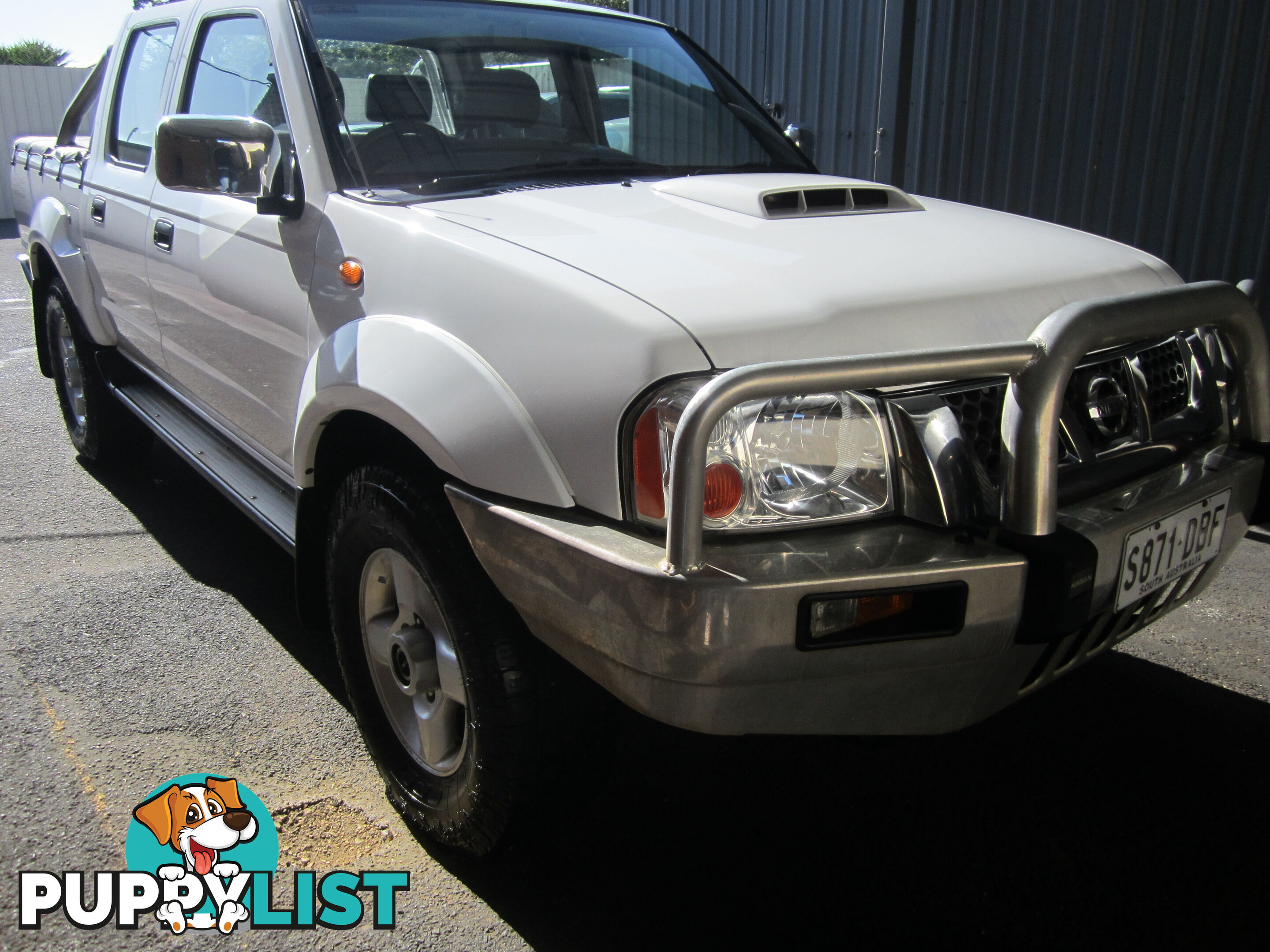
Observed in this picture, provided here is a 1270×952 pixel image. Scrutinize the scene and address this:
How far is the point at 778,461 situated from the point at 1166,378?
3.42 feet

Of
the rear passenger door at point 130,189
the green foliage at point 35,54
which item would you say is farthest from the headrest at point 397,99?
the green foliage at point 35,54

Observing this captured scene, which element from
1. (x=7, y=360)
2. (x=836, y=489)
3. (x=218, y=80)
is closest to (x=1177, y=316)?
(x=836, y=489)

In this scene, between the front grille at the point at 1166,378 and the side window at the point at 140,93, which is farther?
the side window at the point at 140,93

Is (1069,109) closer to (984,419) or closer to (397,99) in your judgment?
(397,99)

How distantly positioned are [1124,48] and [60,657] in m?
5.35

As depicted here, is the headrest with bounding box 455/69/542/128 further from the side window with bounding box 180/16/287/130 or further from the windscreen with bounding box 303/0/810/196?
the side window with bounding box 180/16/287/130

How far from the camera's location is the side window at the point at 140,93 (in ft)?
11.3

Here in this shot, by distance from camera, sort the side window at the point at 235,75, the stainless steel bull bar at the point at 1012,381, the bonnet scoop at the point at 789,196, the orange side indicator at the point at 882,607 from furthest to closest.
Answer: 1. the side window at the point at 235,75
2. the bonnet scoop at the point at 789,196
3. the orange side indicator at the point at 882,607
4. the stainless steel bull bar at the point at 1012,381

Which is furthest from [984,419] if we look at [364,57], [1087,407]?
[364,57]

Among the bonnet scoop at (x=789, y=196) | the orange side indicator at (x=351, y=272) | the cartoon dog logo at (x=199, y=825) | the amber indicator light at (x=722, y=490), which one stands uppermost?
the bonnet scoop at (x=789, y=196)

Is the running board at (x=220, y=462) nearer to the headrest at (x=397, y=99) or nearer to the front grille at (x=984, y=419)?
the headrest at (x=397, y=99)

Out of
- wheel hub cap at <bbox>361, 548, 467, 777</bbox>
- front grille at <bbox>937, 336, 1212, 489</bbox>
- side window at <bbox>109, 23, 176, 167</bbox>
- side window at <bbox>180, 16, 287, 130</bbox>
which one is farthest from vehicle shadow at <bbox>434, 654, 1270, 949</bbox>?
side window at <bbox>109, 23, 176, 167</bbox>

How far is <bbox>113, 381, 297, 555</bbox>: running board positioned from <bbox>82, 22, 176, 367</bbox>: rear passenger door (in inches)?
6.8

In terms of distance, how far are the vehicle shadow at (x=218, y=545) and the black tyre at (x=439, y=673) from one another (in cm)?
60
